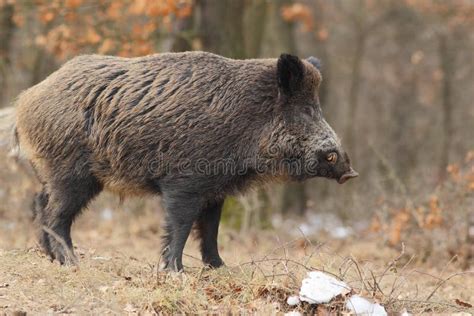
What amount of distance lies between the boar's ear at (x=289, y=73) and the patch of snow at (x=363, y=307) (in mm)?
2178

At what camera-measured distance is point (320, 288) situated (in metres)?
5.79

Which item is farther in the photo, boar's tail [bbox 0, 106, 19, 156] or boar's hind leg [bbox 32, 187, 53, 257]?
boar's tail [bbox 0, 106, 19, 156]

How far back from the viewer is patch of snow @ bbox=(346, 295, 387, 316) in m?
5.68

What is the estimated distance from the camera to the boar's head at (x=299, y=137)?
7.04 meters

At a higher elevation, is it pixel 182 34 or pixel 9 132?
pixel 182 34

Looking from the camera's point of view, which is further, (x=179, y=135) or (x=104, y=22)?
(x=104, y=22)

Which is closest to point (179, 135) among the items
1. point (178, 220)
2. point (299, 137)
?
point (178, 220)

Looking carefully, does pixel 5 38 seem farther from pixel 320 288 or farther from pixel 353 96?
pixel 353 96

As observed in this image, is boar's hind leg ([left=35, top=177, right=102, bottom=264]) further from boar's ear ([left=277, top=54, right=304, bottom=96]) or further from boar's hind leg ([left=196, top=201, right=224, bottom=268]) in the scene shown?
boar's ear ([left=277, top=54, right=304, bottom=96])

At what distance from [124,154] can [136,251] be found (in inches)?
151

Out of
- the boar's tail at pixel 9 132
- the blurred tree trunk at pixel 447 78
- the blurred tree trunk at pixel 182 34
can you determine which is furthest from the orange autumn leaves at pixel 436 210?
the blurred tree trunk at pixel 447 78

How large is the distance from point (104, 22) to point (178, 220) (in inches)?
271

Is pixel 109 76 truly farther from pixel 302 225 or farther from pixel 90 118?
pixel 302 225

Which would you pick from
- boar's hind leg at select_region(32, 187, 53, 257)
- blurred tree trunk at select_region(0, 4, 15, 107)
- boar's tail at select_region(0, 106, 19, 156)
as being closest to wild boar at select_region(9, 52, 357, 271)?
boar's hind leg at select_region(32, 187, 53, 257)
